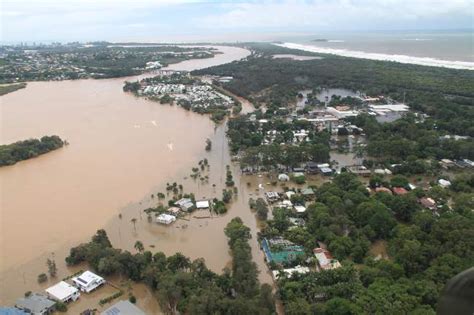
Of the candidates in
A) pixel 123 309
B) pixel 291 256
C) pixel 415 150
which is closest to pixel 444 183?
pixel 415 150

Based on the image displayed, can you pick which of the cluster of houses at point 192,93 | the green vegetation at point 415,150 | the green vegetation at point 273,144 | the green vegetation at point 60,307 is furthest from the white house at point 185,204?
the cluster of houses at point 192,93

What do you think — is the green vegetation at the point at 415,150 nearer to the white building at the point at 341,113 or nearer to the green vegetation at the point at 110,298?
the white building at the point at 341,113

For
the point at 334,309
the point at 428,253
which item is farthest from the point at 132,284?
the point at 428,253

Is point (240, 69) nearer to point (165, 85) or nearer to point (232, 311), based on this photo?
point (165, 85)

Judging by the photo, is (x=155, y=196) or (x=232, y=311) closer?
(x=232, y=311)

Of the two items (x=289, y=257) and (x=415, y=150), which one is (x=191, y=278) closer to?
(x=289, y=257)
